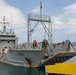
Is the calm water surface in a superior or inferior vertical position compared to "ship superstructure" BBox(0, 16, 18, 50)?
inferior

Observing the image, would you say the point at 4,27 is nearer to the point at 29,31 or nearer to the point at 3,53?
the point at 3,53

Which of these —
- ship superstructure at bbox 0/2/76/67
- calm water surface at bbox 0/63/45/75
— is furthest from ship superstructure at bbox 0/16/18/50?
calm water surface at bbox 0/63/45/75

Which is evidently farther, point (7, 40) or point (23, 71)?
point (7, 40)

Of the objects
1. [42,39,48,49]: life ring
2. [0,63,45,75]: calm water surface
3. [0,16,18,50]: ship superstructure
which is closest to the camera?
[0,63,45,75]: calm water surface

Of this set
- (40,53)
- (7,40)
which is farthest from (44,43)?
(7,40)

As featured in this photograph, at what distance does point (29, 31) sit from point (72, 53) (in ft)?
19.8

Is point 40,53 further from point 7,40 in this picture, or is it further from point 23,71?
point 7,40

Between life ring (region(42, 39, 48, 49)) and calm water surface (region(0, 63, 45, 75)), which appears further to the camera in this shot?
life ring (region(42, 39, 48, 49))

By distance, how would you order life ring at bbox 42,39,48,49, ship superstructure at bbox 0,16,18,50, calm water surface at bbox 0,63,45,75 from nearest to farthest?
calm water surface at bbox 0,63,45,75, life ring at bbox 42,39,48,49, ship superstructure at bbox 0,16,18,50

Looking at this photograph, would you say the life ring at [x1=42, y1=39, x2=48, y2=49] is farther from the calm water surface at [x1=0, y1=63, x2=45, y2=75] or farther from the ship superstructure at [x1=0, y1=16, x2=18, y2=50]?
the ship superstructure at [x1=0, y1=16, x2=18, y2=50]

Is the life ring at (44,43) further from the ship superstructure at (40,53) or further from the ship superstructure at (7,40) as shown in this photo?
the ship superstructure at (7,40)

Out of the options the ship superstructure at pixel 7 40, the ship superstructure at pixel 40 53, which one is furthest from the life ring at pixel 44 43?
the ship superstructure at pixel 7 40

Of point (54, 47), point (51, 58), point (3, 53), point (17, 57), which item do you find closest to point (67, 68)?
point (51, 58)

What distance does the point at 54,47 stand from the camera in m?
27.4
